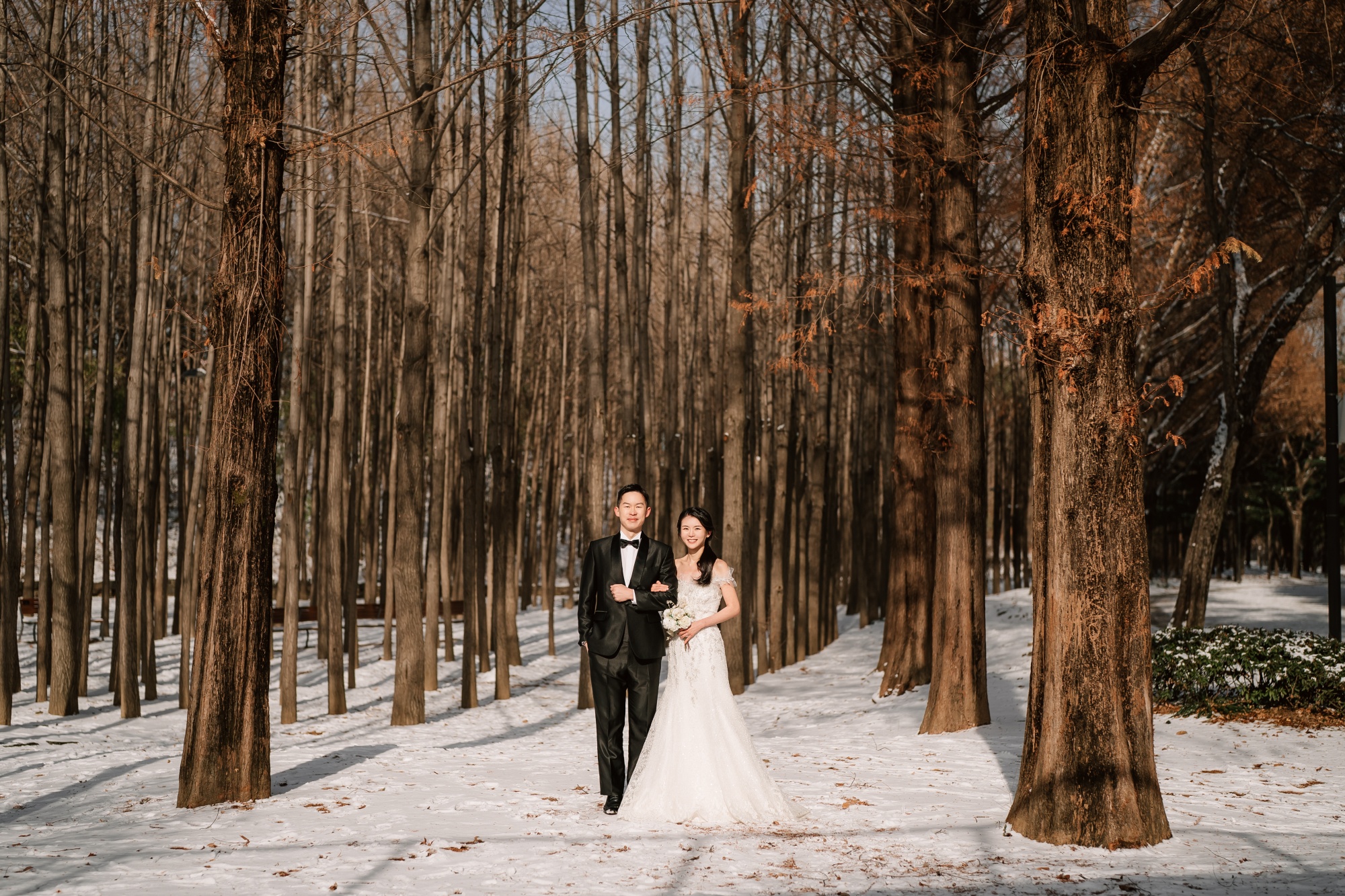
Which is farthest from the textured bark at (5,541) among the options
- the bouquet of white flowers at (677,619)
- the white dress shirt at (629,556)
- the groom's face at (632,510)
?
the bouquet of white flowers at (677,619)

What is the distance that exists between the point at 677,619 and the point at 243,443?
2.74 m

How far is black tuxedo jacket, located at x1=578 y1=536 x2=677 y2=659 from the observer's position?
602 centimetres

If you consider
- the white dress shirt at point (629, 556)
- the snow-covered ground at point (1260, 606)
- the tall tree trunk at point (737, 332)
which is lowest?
the snow-covered ground at point (1260, 606)

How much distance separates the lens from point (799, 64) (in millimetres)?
15773

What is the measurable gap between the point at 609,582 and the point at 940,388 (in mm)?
5131

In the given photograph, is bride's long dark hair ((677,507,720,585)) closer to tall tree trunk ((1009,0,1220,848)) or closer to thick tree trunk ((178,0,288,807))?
tall tree trunk ((1009,0,1220,848))

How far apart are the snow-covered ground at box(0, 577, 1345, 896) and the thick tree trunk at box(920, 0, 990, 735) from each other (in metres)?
0.57

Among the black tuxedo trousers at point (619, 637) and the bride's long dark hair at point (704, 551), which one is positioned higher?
the bride's long dark hair at point (704, 551)

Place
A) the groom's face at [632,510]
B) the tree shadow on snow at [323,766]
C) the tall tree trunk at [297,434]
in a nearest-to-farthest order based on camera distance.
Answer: the groom's face at [632,510]
the tree shadow on snow at [323,766]
the tall tree trunk at [297,434]

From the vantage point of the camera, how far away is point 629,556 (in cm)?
613

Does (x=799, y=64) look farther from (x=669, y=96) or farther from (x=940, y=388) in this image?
(x=940, y=388)

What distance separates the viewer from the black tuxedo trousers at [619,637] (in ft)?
19.8

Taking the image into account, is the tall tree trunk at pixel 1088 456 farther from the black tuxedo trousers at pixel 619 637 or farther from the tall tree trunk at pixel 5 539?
the tall tree trunk at pixel 5 539

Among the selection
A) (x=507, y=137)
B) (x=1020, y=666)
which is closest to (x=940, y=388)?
(x=1020, y=666)
